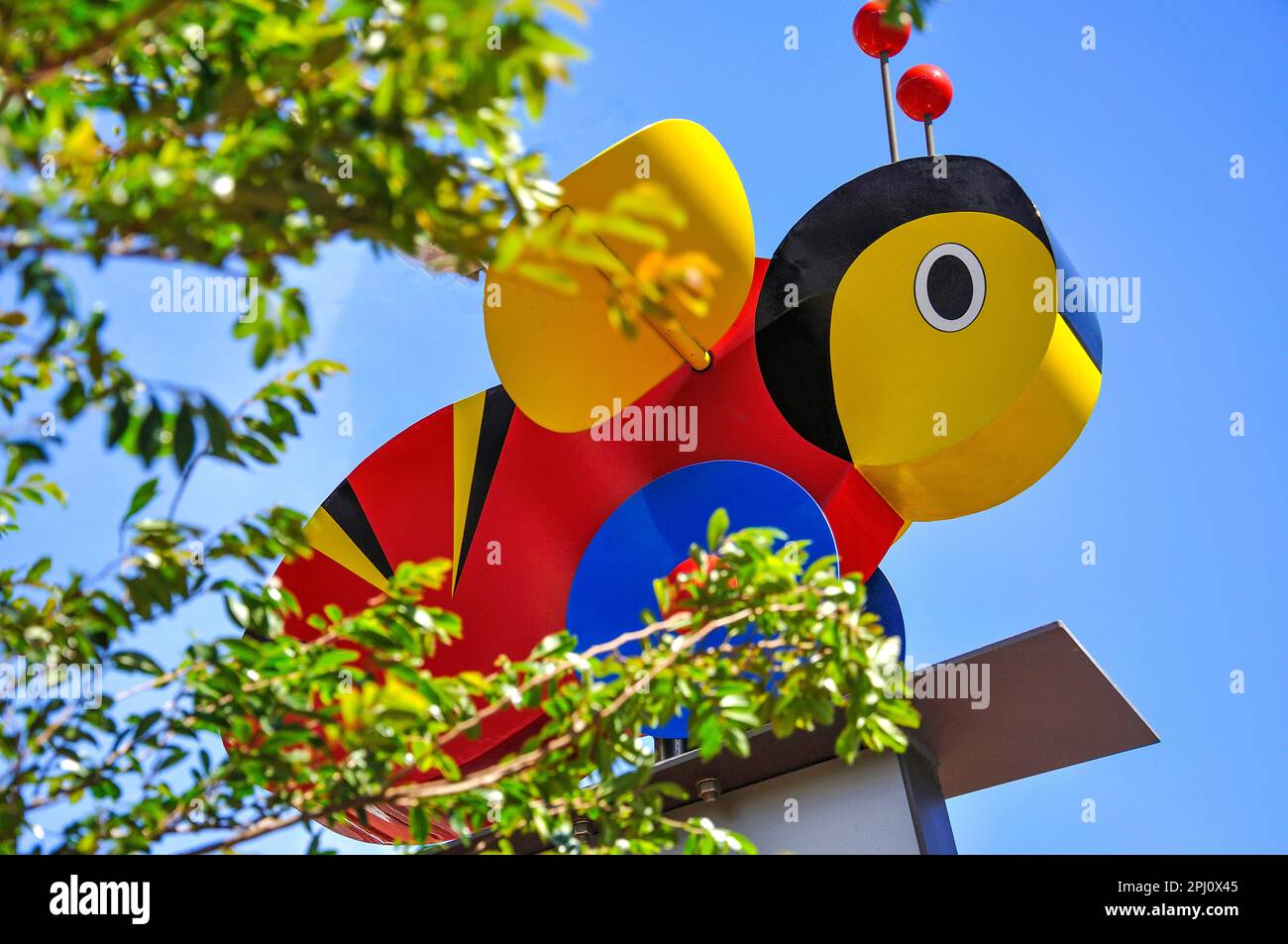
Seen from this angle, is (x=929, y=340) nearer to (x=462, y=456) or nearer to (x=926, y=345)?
(x=926, y=345)

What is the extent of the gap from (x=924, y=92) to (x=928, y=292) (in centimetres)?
179

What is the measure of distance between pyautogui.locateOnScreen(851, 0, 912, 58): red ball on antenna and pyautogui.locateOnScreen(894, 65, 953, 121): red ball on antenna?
0.18 metres

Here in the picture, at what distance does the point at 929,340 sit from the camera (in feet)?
19.0

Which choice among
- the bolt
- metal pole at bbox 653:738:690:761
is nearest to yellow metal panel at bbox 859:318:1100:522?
the bolt

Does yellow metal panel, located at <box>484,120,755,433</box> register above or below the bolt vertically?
above

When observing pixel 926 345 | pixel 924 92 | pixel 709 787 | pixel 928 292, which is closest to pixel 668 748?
pixel 709 787

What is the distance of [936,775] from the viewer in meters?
6.32

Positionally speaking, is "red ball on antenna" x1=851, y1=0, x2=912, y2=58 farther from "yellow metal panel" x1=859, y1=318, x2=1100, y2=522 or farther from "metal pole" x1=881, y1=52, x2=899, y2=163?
"yellow metal panel" x1=859, y1=318, x2=1100, y2=522

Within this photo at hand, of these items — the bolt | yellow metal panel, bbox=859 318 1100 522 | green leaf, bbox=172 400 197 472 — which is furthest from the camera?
the bolt

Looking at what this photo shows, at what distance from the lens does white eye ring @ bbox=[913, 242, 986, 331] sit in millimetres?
5766
